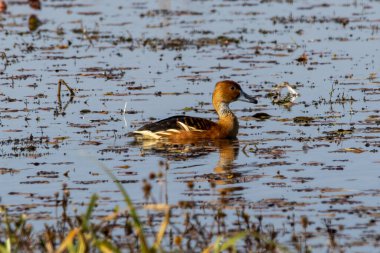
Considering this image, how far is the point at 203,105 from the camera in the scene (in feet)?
63.4

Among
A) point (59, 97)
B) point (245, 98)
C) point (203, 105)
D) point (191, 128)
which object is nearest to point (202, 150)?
point (191, 128)

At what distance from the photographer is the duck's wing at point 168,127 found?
16.4 metres

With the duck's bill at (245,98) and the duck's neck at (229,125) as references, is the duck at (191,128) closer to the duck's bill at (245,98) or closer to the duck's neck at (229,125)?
the duck's neck at (229,125)

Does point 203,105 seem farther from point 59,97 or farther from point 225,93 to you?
point 59,97

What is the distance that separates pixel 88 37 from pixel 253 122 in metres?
9.93

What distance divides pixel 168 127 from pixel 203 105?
9.66 feet

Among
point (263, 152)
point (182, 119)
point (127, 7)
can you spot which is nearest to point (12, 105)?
point (182, 119)

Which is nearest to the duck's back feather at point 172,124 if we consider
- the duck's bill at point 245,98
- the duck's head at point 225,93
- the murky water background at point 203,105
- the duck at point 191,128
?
the duck at point 191,128

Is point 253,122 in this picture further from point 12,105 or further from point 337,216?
point 337,216

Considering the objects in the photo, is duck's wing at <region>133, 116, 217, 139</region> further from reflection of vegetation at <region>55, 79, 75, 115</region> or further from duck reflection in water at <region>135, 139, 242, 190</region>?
reflection of vegetation at <region>55, 79, 75, 115</region>

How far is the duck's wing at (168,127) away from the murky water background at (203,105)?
33 cm

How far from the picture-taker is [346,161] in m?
14.3

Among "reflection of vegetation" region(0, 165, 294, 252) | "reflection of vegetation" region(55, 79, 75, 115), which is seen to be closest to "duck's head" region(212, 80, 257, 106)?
"reflection of vegetation" region(55, 79, 75, 115)

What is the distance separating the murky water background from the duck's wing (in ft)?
1.07
